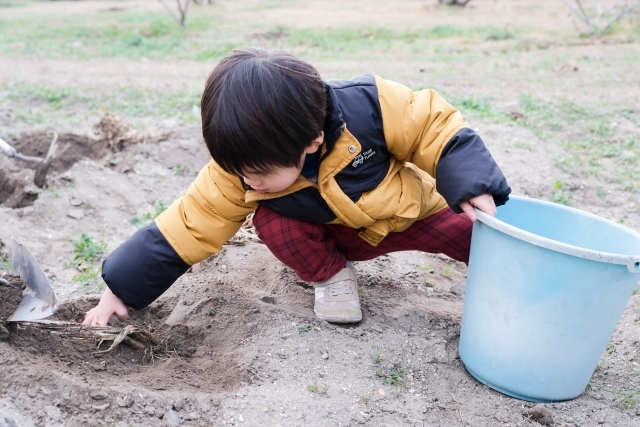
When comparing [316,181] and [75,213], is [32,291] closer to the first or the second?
[316,181]

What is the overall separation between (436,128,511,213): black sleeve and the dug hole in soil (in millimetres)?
543

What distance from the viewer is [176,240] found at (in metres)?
2.19

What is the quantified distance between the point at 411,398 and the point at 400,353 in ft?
0.69

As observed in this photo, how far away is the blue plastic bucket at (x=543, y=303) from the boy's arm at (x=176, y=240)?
2.54 feet

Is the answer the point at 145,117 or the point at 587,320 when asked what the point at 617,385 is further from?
the point at 145,117

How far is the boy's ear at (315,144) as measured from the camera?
2.03 meters

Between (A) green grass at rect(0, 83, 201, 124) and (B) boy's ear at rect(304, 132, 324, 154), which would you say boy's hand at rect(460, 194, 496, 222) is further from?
(A) green grass at rect(0, 83, 201, 124)

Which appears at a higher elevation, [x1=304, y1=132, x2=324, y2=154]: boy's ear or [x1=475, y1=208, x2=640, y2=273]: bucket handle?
[x1=304, y1=132, x2=324, y2=154]: boy's ear

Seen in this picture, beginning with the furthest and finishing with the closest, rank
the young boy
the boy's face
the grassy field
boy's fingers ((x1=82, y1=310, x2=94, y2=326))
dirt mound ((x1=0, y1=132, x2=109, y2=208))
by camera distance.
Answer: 1. the grassy field
2. dirt mound ((x1=0, y1=132, x2=109, y2=208))
3. boy's fingers ((x1=82, y1=310, x2=94, y2=326))
4. the boy's face
5. the young boy

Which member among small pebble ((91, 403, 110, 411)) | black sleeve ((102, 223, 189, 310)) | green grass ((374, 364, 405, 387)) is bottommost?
green grass ((374, 364, 405, 387))

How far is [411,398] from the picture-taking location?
6.75 ft

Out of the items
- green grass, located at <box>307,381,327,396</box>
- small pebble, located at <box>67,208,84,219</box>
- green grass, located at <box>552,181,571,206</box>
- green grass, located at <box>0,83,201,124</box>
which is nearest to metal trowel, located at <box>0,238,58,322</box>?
green grass, located at <box>307,381,327,396</box>

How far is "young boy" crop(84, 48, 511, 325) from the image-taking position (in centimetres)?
189

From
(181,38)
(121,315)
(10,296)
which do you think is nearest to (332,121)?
(121,315)
